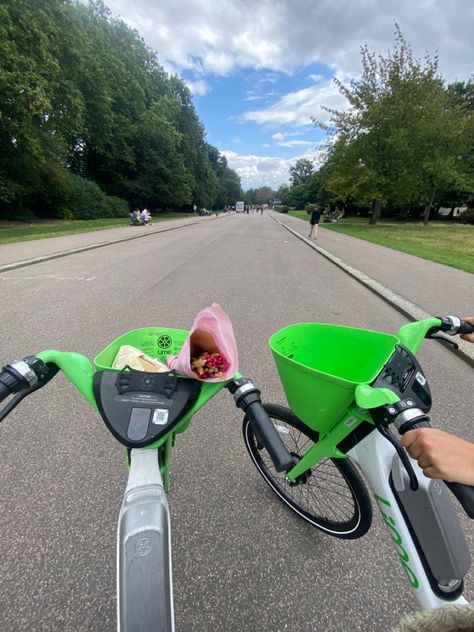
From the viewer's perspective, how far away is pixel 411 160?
2567 centimetres

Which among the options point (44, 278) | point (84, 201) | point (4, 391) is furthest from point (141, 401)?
point (84, 201)

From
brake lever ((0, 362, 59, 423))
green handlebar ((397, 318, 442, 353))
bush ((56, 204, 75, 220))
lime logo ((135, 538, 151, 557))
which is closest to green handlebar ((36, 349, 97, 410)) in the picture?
brake lever ((0, 362, 59, 423))

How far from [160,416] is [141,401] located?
9 cm

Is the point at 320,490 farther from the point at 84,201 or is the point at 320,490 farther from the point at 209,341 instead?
the point at 84,201

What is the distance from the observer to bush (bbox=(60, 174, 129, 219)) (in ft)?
86.1

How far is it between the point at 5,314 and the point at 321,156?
31.8 metres

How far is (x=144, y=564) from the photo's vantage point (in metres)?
0.69

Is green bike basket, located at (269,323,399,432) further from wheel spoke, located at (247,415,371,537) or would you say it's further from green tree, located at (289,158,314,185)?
green tree, located at (289,158,314,185)

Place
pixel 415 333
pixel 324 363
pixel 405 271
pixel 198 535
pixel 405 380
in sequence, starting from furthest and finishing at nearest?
pixel 405 271, pixel 198 535, pixel 324 363, pixel 415 333, pixel 405 380

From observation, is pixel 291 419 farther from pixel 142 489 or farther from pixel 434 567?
pixel 142 489

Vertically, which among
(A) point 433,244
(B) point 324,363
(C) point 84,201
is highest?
(B) point 324,363

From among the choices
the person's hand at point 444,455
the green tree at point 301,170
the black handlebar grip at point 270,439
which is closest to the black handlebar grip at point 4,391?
the black handlebar grip at point 270,439

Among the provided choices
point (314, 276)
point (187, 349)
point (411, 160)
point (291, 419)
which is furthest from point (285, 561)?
point (411, 160)

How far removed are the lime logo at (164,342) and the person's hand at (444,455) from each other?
1164mm
